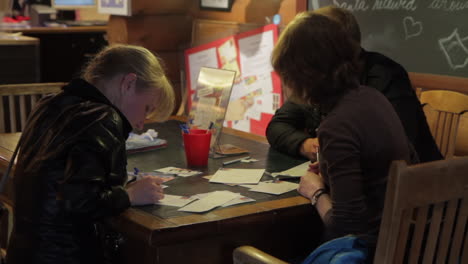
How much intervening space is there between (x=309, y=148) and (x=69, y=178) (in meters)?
1.00

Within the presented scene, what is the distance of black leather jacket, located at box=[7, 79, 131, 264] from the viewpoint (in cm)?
157

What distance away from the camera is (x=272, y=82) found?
3324mm

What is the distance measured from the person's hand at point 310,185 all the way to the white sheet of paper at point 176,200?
330 millimetres

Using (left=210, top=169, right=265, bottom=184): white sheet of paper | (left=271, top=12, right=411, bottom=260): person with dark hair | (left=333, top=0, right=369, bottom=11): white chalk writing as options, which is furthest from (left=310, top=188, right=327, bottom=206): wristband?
(left=333, top=0, right=369, bottom=11): white chalk writing

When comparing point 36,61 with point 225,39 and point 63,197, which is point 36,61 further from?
point 63,197

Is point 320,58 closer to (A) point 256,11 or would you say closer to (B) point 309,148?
(B) point 309,148

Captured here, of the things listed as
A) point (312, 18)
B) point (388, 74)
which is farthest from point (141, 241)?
point (388, 74)

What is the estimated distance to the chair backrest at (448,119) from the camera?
235 cm

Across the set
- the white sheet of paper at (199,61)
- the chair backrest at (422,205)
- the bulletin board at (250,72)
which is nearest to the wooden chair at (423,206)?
the chair backrest at (422,205)

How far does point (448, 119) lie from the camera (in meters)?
2.37

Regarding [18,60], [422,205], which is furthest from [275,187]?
[18,60]

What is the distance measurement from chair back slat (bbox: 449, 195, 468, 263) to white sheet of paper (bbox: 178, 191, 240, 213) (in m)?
0.63

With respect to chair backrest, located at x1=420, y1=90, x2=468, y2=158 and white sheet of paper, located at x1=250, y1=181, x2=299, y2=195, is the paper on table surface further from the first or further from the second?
chair backrest, located at x1=420, y1=90, x2=468, y2=158

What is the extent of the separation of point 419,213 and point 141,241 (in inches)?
29.2
